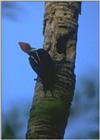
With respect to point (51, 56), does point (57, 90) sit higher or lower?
lower

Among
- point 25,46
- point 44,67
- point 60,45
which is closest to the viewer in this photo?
point 25,46

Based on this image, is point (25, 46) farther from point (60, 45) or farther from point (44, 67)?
point (60, 45)

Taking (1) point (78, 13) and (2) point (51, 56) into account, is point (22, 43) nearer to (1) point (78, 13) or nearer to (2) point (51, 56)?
(2) point (51, 56)

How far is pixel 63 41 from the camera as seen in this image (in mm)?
2590

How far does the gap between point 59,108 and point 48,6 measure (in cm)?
144

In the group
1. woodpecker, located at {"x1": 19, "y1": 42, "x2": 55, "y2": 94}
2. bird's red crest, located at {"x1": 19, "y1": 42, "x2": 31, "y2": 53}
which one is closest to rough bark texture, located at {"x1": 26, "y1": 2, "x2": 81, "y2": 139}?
woodpecker, located at {"x1": 19, "y1": 42, "x2": 55, "y2": 94}

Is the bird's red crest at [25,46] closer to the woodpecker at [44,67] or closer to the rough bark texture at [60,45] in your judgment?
the woodpecker at [44,67]

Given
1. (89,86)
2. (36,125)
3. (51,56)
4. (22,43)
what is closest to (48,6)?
(51,56)

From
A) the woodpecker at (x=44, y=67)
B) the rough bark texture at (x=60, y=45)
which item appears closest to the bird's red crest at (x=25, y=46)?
the woodpecker at (x=44, y=67)

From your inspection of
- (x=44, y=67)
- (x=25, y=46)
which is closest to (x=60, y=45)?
(x=44, y=67)

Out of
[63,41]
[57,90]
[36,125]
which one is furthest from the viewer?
[63,41]

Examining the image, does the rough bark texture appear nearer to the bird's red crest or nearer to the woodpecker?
the woodpecker

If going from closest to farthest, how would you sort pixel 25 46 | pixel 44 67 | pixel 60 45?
pixel 25 46 → pixel 44 67 → pixel 60 45

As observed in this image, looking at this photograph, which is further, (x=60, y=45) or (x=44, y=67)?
(x=60, y=45)
